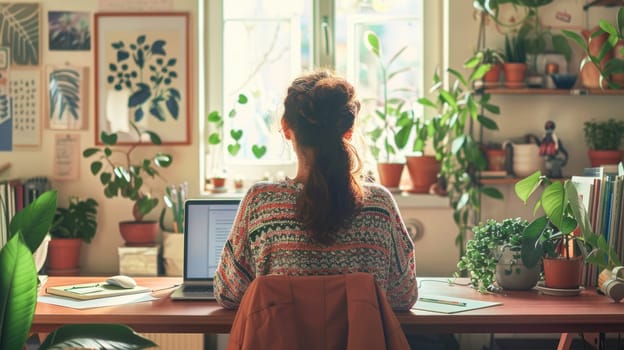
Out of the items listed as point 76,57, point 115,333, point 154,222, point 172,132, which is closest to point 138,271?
point 154,222

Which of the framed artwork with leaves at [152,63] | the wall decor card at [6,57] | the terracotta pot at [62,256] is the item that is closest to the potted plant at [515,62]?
the framed artwork with leaves at [152,63]

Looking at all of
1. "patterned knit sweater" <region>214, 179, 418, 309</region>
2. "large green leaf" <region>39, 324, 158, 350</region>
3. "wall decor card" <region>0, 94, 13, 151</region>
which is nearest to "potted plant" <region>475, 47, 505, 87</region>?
"patterned knit sweater" <region>214, 179, 418, 309</region>

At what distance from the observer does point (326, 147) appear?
2074 millimetres

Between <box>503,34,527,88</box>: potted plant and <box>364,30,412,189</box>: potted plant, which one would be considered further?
<box>364,30,412,189</box>: potted plant

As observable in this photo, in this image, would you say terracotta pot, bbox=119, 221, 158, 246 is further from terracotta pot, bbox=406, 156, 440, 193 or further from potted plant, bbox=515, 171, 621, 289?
potted plant, bbox=515, 171, 621, 289

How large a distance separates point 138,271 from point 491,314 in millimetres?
2204

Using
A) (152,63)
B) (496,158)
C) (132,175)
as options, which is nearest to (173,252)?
(132,175)

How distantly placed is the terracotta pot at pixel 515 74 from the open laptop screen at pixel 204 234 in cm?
194

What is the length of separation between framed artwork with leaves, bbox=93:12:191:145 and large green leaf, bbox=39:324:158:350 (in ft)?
8.30

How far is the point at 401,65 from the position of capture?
4465 mm

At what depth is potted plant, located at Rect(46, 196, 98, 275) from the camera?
162 inches

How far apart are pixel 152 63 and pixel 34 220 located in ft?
7.99

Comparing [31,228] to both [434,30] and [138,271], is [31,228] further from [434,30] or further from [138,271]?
[434,30]

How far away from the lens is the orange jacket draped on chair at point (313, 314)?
69.2 inches
